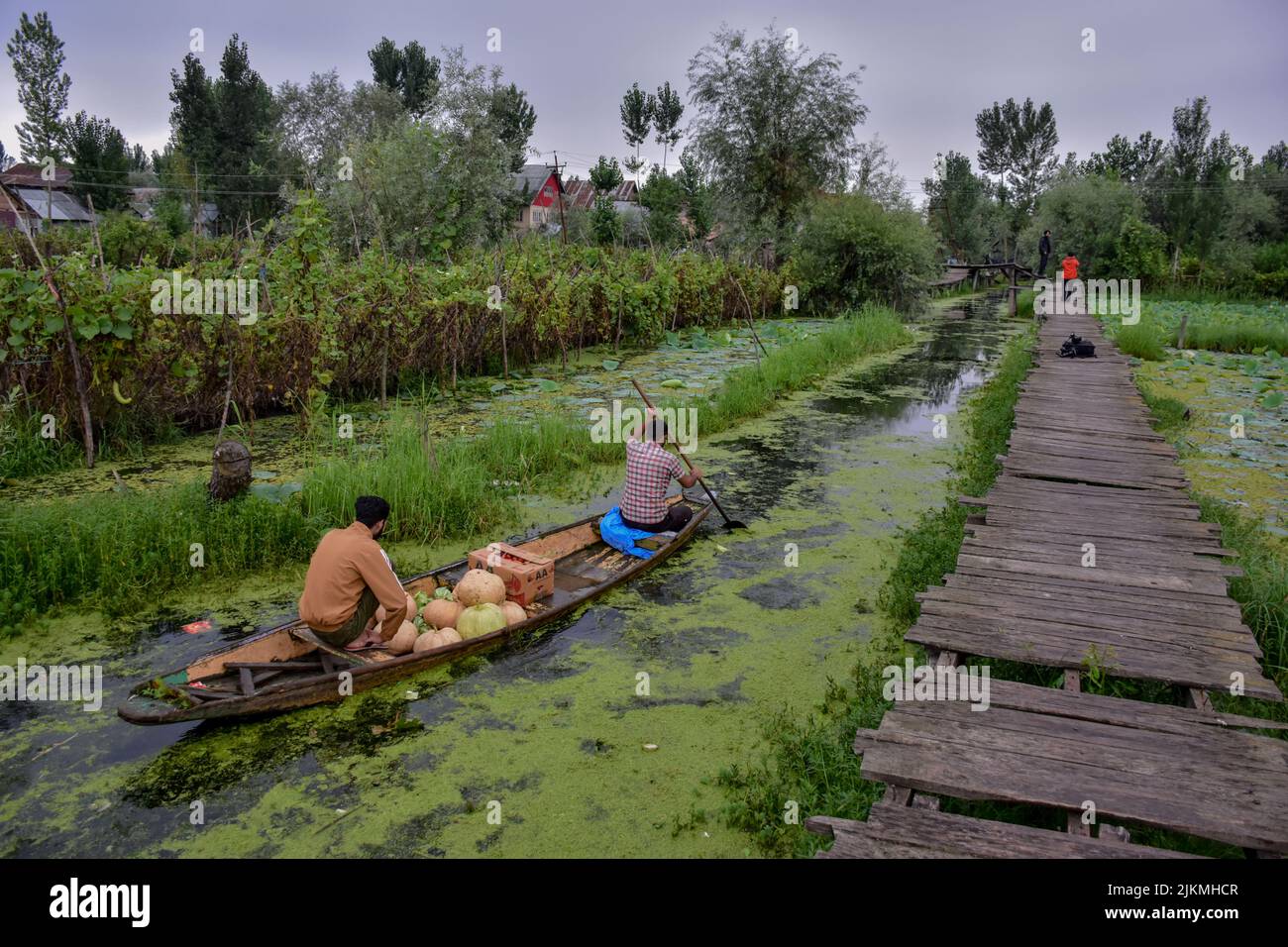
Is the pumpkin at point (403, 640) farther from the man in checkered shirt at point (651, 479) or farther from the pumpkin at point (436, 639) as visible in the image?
the man in checkered shirt at point (651, 479)

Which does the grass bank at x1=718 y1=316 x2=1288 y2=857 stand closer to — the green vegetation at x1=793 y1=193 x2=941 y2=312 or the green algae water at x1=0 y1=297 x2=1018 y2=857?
the green algae water at x1=0 y1=297 x2=1018 y2=857

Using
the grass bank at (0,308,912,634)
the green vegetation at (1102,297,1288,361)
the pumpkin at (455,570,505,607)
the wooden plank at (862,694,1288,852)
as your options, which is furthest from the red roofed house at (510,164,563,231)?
the wooden plank at (862,694,1288,852)

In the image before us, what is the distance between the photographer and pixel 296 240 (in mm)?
8742

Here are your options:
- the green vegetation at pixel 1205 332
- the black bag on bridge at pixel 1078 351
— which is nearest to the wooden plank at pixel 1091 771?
the black bag on bridge at pixel 1078 351

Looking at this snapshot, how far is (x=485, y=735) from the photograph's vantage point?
4.04m

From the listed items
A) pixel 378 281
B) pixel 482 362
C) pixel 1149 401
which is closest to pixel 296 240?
pixel 378 281

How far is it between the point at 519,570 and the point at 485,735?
Answer: 131cm

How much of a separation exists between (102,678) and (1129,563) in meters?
5.76

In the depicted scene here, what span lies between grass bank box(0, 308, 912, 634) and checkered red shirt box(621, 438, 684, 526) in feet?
3.97

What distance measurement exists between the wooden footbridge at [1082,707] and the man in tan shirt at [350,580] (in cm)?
253

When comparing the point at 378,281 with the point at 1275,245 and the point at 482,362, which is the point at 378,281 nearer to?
the point at 482,362

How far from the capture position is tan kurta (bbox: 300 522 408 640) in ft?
14.2

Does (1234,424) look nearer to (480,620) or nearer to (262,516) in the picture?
(480,620)

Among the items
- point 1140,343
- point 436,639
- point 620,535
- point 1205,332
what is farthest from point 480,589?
point 1205,332
